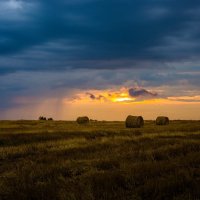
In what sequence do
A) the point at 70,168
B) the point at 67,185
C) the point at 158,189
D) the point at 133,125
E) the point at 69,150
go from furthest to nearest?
1. the point at 133,125
2. the point at 69,150
3. the point at 70,168
4. the point at 67,185
5. the point at 158,189

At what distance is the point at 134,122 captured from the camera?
138ft

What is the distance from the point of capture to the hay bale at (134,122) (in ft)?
138

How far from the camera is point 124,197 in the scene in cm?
872

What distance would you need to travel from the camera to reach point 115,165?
13.3 m

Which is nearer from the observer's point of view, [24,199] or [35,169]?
[24,199]

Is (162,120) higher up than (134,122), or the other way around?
(162,120)

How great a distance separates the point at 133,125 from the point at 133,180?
32003mm

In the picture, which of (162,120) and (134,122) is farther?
(162,120)

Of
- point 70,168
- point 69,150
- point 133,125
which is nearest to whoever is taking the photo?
point 70,168

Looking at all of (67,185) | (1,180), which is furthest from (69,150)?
(67,185)

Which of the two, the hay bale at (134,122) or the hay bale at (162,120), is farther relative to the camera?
the hay bale at (162,120)

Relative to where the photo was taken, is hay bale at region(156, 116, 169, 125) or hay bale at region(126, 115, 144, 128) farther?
hay bale at region(156, 116, 169, 125)

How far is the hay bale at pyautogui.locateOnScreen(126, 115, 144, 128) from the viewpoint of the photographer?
42.0 metres

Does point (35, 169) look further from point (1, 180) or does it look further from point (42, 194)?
point (42, 194)
